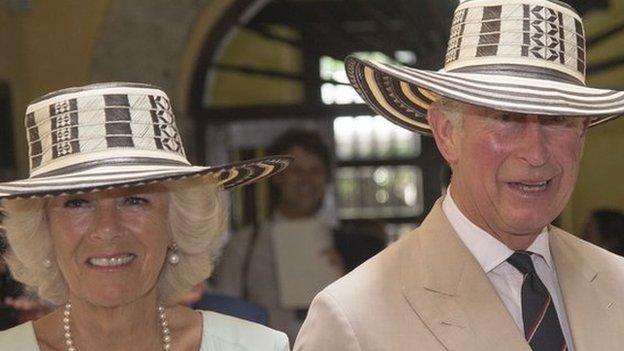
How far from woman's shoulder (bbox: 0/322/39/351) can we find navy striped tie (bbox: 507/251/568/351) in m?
1.09

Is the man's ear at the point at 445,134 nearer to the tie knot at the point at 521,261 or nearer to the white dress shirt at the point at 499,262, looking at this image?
the white dress shirt at the point at 499,262

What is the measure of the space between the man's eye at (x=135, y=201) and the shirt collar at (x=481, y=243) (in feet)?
2.24

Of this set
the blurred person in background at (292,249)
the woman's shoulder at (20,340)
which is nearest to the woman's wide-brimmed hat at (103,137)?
the woman's shoulder at (20,340)

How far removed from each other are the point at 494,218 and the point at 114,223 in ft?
2.71

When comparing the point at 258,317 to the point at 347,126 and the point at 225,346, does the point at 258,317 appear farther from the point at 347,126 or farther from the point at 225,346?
the point at 347,126

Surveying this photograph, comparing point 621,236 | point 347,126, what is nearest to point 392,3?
point 347,126

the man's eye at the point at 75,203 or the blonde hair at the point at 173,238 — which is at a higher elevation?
the man's eye at the point at 75,203

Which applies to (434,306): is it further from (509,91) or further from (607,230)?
(607,230)

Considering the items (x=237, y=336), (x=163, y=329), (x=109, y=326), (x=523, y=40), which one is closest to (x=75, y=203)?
(x=109, y=326)

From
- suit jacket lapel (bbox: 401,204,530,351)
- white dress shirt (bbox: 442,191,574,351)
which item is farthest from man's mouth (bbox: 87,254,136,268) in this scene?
white dress shirt (bbox: 442,191,574,351)

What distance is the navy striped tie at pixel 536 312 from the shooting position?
3184 millimetres

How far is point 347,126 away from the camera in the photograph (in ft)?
29.2

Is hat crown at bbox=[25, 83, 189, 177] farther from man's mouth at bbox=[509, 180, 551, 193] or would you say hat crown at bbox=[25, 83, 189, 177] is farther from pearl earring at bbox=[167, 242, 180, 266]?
man's mouth at bbox=[509, 180, 551, 193]

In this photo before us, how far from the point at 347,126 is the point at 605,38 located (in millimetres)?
1587
